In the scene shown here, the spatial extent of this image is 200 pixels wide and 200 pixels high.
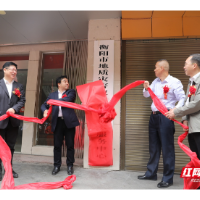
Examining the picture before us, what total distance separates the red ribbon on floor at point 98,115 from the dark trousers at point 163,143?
281mm

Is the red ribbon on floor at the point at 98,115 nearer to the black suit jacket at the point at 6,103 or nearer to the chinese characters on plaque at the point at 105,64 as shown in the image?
the black suit jacket at the point at 6,103

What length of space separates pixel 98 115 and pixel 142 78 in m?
1.29

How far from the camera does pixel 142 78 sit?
3.19 m

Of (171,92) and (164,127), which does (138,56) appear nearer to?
(171,92)

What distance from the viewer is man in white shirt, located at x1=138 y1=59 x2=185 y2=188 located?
87.9 inches

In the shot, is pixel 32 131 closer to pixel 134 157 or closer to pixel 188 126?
pixel 134 157

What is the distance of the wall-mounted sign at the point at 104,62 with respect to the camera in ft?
10.2

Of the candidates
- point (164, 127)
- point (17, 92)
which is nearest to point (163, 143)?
→ point (164, 127)

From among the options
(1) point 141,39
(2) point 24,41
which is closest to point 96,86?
(1) point 141,39

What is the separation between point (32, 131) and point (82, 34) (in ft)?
8.90

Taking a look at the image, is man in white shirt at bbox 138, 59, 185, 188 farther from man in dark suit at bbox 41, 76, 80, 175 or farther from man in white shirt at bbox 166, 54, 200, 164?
man in dark suit at bbox 41, 76, 80, 175
